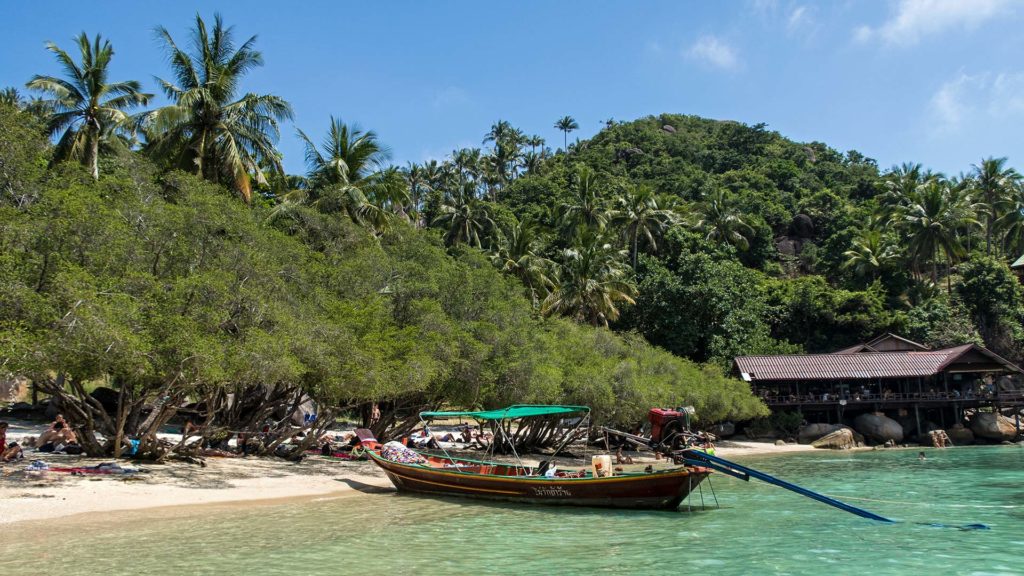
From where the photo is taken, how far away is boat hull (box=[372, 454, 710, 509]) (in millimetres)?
16125

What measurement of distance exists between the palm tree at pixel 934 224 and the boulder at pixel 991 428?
17628 mm

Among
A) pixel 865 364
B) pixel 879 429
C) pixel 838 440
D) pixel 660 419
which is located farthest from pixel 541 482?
pixel 879 429

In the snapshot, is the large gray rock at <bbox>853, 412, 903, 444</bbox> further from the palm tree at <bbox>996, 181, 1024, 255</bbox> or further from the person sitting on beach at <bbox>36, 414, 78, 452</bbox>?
the person sitting on beach at <bbox>36, 414, 78, 452</bbox>

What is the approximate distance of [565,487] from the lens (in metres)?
17.0

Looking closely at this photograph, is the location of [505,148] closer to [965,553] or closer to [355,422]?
[355,422]

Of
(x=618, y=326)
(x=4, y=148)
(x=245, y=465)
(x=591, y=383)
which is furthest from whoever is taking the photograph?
(x=618, y=326)

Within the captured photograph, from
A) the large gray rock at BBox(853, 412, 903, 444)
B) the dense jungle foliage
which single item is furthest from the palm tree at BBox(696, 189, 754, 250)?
the large gray rock at BBox(853, 412, 903, 444)

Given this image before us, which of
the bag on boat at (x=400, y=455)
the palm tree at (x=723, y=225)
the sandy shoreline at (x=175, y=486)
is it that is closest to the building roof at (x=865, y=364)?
the palm tree at (x=723, y=225)

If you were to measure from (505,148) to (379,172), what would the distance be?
59427 mm

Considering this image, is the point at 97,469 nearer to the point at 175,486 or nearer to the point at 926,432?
the point at 175,486

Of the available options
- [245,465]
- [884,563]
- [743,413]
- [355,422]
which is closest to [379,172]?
[355,422]

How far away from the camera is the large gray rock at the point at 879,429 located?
45812mm

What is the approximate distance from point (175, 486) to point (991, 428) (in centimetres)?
4820

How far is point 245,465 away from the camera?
20844mm
